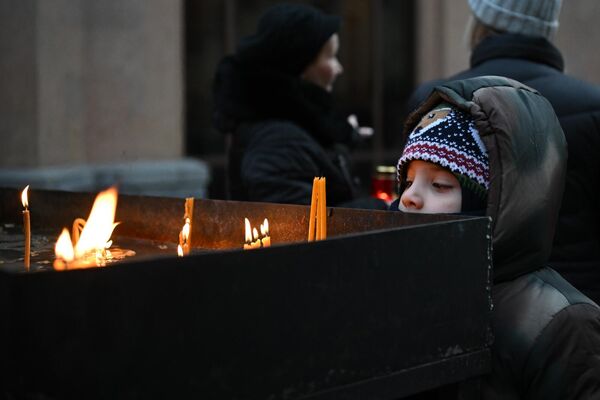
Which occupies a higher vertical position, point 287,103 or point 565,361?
point 287,103

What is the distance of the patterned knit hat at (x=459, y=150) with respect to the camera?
2270 millimetres

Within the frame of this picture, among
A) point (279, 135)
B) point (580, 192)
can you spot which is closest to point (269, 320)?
point (580, 192)

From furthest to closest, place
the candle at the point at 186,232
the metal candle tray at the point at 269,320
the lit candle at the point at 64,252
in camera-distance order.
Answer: the candle at the point at 186,232, the lit candle at the point at 64,252, the metal candle tray at the point at 269,320

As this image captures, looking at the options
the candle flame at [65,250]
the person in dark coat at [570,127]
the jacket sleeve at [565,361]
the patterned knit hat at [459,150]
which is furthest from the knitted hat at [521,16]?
the candle flame at [65,250]

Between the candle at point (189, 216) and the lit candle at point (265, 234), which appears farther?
the candle at point (189, 216)

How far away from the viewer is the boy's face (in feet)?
7.52

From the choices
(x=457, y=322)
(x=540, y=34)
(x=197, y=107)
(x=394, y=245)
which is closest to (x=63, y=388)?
(x=394, y=245)

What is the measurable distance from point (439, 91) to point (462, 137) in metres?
0.14

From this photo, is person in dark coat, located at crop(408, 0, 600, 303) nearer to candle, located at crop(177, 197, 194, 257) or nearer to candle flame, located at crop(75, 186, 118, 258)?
candle, located at crop(177, 197, 194, 257)

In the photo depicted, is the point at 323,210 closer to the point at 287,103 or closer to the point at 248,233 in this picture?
the point at 248,233

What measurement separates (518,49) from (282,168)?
42.7 inches

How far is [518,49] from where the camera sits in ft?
11.3

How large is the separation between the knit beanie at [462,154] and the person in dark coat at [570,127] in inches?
33.7

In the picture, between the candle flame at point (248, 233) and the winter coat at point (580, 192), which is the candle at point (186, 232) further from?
the winter coat at point (580, 192)
